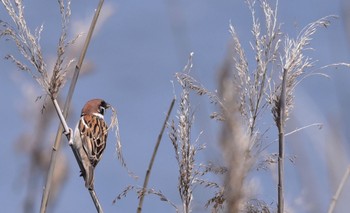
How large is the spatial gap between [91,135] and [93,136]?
0.5 inches

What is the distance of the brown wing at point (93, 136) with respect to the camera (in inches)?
134

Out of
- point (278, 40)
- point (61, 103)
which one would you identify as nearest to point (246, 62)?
point (278, 40)

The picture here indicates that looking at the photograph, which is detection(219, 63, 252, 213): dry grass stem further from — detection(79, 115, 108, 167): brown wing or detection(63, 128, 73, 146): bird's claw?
detection(79, 115, 108, 167): brown wing

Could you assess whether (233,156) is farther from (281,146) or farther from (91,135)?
(91,135)

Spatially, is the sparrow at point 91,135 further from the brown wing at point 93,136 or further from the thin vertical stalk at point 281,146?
the thin vertical stalk at point 281,146

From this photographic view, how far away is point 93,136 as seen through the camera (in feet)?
11.7

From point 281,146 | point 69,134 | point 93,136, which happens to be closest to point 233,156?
point 281,146

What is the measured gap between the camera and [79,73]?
1955 mm

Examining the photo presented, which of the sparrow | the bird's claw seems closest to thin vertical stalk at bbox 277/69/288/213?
the bird's claw

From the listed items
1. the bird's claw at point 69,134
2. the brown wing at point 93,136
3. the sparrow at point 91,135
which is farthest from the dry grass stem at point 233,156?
the brown wing at point 93,136

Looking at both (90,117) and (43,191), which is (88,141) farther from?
(43,191)

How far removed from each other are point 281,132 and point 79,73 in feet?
2.32

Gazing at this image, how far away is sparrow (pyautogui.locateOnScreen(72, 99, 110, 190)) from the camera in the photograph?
338 cm

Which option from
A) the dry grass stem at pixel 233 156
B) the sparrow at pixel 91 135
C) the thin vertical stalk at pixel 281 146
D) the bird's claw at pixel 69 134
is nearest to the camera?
the dry grass stem at pixel 233 156
